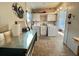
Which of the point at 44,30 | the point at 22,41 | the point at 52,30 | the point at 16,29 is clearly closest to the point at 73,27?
the point at 52,30

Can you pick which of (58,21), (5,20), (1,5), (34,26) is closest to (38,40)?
(34,26)

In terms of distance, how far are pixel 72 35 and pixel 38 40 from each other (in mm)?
447

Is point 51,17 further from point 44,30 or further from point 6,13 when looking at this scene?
point 6,13

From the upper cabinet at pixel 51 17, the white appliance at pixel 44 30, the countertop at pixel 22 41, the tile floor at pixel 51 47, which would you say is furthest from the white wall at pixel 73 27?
the countertop at pixel 22 41

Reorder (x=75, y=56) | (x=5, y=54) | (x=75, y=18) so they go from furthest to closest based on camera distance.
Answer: (x=75, y=18)
(x=75, y=56)
(x=5, y=54)

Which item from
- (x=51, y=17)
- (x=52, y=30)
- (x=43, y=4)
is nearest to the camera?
(x=43, y=4)

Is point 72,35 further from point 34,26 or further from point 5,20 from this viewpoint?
point 5,20

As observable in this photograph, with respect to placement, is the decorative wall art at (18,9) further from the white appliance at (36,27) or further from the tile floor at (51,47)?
the tile floor at (51,47)

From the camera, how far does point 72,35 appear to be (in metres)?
1.32

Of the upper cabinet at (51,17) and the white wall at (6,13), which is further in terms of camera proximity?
the upper cabinet at (51,17)

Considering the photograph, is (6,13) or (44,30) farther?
(44,30)

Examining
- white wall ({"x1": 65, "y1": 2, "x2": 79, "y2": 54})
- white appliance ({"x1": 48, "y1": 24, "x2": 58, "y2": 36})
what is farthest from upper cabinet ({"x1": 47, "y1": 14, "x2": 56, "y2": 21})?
white wall ({"x1": 65, "y1": 2, "x2": 79, "y2": 54})

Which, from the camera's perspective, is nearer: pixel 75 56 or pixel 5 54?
pixel 5 54

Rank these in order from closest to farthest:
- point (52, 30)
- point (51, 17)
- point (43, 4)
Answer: point (43, 4), point (51, 17), point (52, 30)
